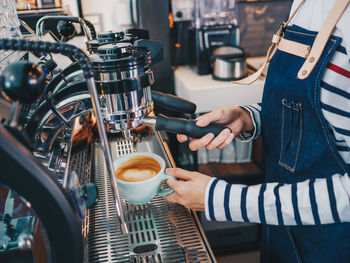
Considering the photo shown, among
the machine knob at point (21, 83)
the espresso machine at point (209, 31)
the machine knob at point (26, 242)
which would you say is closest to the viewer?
the machine knob at point (21, 83)

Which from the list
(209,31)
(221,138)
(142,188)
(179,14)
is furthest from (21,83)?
(179,14)

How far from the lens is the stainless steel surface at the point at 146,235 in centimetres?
69

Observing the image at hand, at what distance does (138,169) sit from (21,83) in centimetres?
43

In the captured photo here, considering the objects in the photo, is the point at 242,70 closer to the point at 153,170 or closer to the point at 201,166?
the point at 201,166

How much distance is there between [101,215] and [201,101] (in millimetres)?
1203

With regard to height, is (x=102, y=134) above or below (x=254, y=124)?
above

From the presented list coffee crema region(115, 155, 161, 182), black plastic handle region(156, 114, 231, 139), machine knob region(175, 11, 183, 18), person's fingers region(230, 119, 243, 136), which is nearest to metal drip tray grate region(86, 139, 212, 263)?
coffee crema region(115, 155, 161, 182)

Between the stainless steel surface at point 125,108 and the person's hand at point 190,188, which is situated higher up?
the stainless steel surface at point 125,108

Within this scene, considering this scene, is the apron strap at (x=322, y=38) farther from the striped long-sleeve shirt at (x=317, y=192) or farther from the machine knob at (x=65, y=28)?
the machine knob at (x=65, y=28)

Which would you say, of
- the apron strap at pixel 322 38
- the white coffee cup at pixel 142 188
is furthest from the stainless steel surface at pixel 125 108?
the apron strap at pixel 322 38

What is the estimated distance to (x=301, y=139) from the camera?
838 millimetres

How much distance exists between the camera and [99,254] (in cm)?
70

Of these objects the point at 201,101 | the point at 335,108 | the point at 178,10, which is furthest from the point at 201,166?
the point at 335,108

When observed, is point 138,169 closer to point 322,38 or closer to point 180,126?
point 180,126
